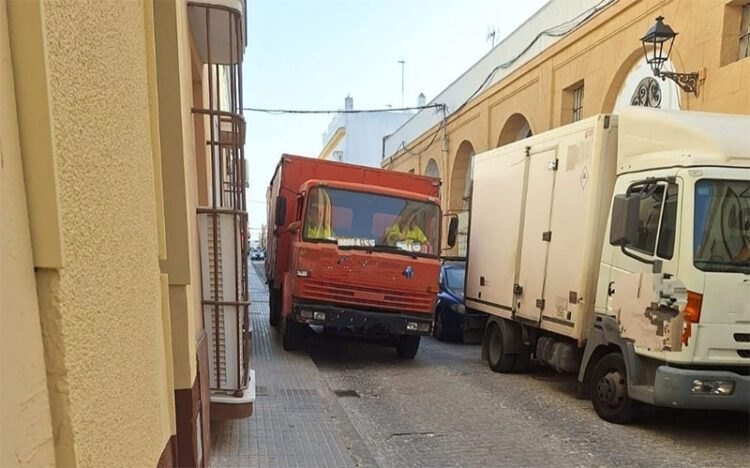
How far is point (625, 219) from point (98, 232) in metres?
5.37

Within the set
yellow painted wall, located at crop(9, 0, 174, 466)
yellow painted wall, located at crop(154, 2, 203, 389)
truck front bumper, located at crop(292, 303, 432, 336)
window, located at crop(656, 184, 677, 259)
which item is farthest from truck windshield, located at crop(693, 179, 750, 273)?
yellow painted wall, located at crop(9, 0, 174, 466)

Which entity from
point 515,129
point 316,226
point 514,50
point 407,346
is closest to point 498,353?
point 407,346

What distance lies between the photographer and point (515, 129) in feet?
52.4

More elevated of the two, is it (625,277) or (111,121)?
(111,121)

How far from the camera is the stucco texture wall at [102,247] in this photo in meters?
A: 1.19

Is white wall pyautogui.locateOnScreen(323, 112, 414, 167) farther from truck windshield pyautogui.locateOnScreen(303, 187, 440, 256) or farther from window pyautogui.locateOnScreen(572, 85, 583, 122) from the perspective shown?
truck windshield pyautogui.locateOnScreen(303, 187, 440, 256)

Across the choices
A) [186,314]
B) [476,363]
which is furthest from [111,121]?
[476,363]

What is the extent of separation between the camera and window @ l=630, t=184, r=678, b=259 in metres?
5.38

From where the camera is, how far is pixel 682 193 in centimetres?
528

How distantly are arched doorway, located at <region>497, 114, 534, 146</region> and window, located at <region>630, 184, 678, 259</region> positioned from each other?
9948 millimetres

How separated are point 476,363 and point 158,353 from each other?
7703 mm

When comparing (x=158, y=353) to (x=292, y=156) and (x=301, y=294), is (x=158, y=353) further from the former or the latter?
(x=292, y=156)

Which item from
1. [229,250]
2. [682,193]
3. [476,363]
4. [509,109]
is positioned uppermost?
[509,109]

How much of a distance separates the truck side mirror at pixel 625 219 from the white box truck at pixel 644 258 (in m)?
0.01
